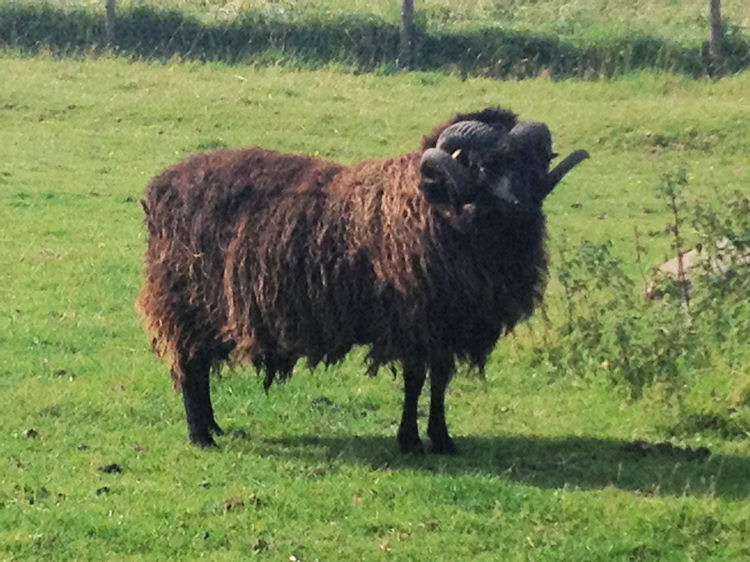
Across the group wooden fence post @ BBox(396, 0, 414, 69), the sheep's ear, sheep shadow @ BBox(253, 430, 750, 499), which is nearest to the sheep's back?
the sheep's ear

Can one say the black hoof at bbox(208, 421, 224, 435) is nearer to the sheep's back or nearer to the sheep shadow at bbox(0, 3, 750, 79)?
the sheep's back

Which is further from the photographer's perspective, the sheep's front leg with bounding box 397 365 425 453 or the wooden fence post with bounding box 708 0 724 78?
the wooden fence post with bounding box 708 0 724 78

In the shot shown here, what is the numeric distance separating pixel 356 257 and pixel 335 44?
16.1 meters

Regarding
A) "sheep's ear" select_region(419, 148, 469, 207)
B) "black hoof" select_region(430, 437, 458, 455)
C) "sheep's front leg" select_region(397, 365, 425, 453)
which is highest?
"sheep's ear" select_region(419, 148, 469, 207)

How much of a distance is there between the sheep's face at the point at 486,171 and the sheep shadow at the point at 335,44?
1488 centimetres

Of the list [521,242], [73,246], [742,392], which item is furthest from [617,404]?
[73,246]

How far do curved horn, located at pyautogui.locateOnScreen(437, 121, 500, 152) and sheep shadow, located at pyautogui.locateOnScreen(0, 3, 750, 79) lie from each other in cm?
1486

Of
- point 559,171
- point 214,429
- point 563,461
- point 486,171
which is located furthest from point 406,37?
point 563,461

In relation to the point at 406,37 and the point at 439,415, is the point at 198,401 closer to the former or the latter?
the point at 439,415

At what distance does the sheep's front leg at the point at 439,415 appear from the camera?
8945 mm

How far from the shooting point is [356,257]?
29.2 ft

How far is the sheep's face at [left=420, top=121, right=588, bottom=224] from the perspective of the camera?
28.2ft

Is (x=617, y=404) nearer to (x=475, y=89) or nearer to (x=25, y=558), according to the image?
(x=25, y=558)

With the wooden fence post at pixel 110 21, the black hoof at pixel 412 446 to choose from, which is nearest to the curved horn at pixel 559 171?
the black hoof at pixel 412 446
